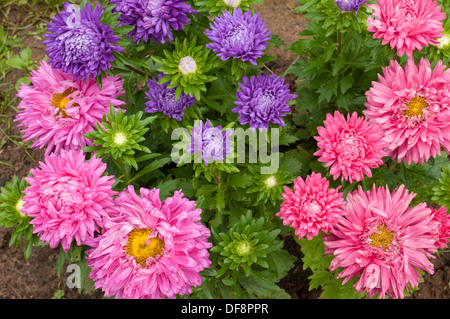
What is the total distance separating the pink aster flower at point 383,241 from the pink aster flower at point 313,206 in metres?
0.18

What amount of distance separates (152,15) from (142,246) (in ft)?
4.69

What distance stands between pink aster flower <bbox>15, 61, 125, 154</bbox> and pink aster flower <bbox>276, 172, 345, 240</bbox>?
4.44 ft

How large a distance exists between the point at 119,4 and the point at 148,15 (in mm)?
202

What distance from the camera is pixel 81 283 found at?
120 inches

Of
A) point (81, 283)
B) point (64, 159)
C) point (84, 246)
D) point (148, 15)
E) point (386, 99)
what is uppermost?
point (148, 15)

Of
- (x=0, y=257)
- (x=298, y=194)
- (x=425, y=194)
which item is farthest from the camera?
(x=0, y=257)

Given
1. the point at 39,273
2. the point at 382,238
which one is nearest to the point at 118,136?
the point at 382,238

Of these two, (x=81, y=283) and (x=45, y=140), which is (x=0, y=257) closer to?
(x=81, y=283)

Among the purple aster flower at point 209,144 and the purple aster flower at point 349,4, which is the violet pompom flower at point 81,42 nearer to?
the purple aster flower at point 209,144

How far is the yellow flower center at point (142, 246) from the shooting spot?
8.56 ft

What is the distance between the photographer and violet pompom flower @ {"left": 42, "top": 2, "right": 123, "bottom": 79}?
8.46 feet

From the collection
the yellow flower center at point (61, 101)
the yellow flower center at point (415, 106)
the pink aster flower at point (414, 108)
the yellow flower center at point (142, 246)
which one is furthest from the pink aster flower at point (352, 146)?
the yellow flower center at point (61, 101)

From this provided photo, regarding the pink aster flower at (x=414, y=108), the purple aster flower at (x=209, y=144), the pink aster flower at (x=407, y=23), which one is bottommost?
the purple aster flower at (x=209, y=144)

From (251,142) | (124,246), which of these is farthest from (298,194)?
(124,246)
